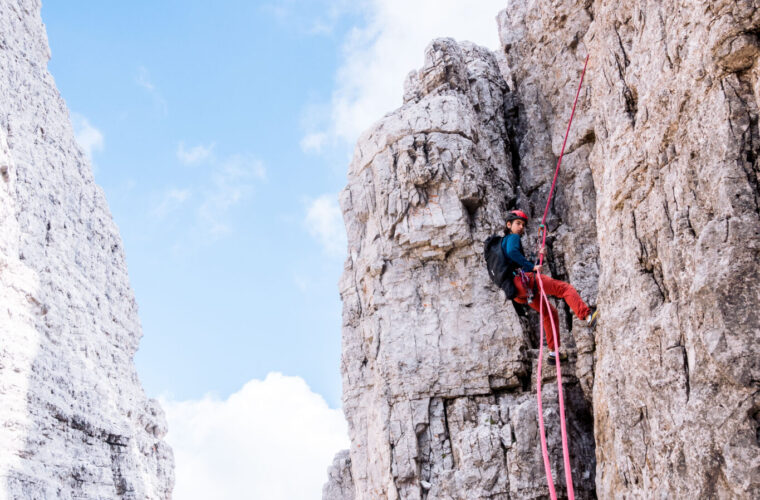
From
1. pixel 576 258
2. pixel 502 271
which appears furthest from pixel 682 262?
pixel 576 258

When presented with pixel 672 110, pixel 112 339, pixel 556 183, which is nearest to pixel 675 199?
pixel 672 110

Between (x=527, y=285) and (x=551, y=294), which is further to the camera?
(x=527, y=285)

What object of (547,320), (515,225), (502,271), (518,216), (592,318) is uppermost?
(518,216)

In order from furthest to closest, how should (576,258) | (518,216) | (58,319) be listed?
(58,319)
(576,258)
(518,216)

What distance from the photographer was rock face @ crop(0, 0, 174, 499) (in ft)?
54.2

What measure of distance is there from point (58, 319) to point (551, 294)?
1424cm

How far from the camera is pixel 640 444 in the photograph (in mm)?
8188

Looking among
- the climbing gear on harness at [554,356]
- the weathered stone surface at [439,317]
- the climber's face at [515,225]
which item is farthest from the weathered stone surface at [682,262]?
the weathered stone surface at [439,317]

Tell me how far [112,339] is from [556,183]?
1526 cm

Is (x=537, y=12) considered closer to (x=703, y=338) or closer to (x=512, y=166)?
(x=512, y=166)

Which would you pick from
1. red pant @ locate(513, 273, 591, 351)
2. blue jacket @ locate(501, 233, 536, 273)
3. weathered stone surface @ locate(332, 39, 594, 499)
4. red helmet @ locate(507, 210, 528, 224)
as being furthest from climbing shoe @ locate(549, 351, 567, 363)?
red helmet @ locate(507, 210, 528, 224)

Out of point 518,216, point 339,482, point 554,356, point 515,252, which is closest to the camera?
point 554,356

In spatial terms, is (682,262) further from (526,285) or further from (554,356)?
(526,285)

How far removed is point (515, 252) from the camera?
36.5 ft
